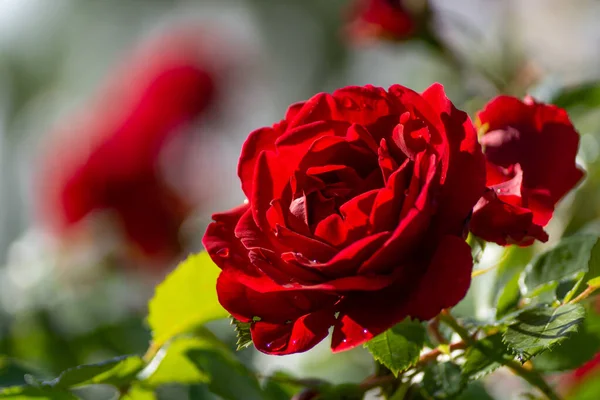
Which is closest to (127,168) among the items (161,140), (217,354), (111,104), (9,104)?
(161,140)

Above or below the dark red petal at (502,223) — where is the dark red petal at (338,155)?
above

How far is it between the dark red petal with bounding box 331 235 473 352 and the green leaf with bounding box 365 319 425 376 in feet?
0.12

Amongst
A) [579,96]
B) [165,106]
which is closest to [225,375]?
[579,96]

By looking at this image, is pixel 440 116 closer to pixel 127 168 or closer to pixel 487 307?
pixel 487 307

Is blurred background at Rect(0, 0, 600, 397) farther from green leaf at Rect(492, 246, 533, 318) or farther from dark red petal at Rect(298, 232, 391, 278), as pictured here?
dark red petal at Rect(298, 232, 391, 278)

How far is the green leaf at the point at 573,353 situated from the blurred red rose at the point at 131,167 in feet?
2.36

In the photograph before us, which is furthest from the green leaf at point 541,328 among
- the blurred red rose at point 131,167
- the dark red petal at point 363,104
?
the blurred red rose at point 131,167

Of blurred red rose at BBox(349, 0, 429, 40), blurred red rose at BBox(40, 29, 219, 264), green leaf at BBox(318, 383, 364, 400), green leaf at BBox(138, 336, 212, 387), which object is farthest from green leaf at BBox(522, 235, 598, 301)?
blurred red rose at BBox(40, 29, 219, 264)

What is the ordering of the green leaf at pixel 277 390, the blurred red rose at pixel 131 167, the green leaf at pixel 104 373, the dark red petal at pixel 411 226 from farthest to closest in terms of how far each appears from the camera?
the blurred red rose at pixel 131 167 → the green leaf at pixel 277 390 → the green leaf at pixel 104 373 → the dark red petal at pixel 411 226

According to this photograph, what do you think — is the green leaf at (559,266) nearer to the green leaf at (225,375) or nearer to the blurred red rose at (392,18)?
the green leaf at (225,375)

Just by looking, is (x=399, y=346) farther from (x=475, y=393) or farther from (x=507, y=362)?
(x=475, y=393)

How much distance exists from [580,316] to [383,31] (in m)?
0.62

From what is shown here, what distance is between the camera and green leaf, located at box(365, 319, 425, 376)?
1.16 ft

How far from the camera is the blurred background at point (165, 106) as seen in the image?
0.83 metres
